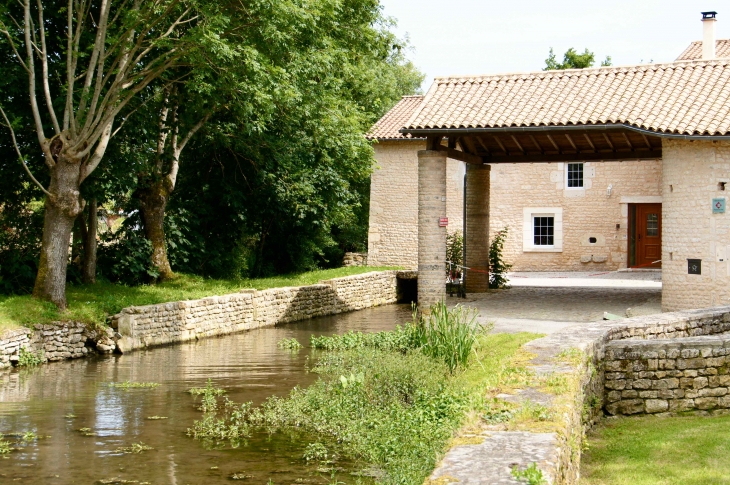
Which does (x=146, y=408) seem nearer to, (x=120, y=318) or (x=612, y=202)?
(x=120, y=318)

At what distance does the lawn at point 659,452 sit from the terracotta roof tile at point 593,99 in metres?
9.18

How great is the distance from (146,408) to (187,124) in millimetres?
10976

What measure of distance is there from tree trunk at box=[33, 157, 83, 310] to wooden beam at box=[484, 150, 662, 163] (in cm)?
1121

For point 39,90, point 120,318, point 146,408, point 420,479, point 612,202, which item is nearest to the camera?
point 420,479

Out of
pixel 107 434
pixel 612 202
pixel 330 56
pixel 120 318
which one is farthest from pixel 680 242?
pixel 612 202

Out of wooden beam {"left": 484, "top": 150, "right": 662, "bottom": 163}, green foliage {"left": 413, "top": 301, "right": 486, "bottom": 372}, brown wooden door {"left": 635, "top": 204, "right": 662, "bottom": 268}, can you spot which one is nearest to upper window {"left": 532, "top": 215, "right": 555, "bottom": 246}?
brown wooden door {"left": 635, "top": 204, "right": 662, "bottom": 268}

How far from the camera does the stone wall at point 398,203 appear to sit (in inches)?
1243

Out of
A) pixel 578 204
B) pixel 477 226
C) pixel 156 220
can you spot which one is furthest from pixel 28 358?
pixel 578 204

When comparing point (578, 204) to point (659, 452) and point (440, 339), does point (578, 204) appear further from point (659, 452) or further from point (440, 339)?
point (659, 452)

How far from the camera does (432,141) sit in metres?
18.3

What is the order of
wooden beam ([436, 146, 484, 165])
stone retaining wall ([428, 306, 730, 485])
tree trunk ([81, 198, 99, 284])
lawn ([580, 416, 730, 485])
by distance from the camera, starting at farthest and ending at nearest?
1. tree trunk ([81, 198, 99, 284])
2. wooden beam ([436, 146, 484, 165])
3. stone retaining wall ([428, 306, 730, 485])
4. lawn ([580, 416, 730, 485])

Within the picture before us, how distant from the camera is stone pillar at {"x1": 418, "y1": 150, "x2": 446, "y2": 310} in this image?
17.7 m

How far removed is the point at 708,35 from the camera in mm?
23516

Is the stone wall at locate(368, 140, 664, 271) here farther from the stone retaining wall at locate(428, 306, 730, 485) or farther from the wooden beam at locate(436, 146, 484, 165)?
the stone retaining wall at locate(428, 306, 730, 485)
